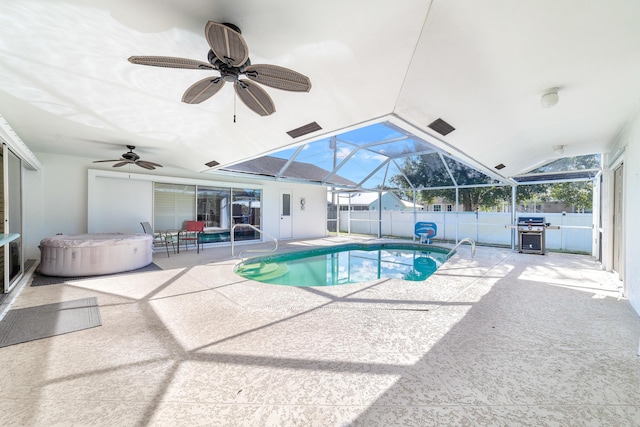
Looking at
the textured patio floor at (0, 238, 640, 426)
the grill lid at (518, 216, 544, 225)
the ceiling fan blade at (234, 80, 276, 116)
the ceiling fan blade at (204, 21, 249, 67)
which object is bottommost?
the textured patio floor at (0, 238, 640, 426)

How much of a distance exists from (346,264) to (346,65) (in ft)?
19.5

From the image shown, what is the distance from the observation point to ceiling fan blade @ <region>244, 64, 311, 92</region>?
2369 millimetres

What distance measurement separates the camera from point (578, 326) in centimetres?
292

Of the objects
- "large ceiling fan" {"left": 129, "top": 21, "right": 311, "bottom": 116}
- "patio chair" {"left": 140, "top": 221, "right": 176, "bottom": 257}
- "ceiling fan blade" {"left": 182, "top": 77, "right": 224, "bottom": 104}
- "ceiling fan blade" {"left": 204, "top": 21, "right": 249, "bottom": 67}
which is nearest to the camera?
"ceiling fan blade" {"left": 204, "top": 21, "right": 249, "bottom": 67}

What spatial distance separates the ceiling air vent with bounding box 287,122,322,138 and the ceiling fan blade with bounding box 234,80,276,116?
4.66ft

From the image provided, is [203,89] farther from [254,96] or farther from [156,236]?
[156,236]

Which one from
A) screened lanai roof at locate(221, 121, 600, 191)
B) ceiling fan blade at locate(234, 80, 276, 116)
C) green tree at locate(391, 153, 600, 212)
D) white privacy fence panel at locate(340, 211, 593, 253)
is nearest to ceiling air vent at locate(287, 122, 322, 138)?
ceiling fan blade at locate(234, 80, 276, 116)

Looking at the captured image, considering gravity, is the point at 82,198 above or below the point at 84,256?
above

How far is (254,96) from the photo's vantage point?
289cm

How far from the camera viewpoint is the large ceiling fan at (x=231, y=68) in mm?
2010

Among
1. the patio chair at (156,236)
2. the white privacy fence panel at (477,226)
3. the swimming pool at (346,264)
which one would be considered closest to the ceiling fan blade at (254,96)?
the swimming pool at (346,264)

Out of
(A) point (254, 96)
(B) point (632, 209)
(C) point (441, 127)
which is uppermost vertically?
(C) point (441, 127)

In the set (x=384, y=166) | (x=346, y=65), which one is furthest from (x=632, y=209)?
(x=384, y=166)

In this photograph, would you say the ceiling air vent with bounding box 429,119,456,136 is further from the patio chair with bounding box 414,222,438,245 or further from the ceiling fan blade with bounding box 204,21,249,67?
the patio chair with bounding box 414,222,438,245
